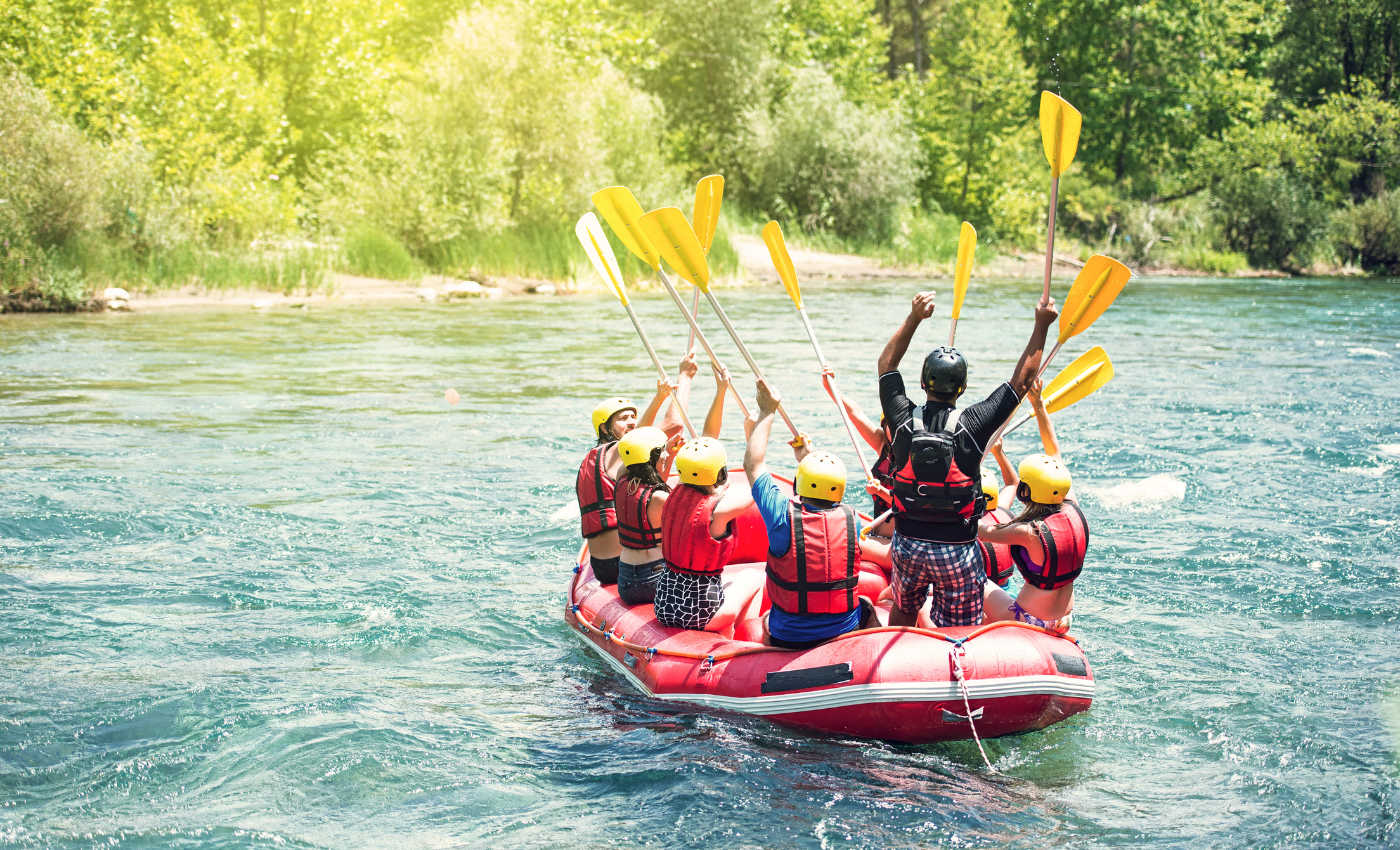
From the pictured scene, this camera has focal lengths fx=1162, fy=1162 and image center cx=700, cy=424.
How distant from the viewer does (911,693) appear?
4465 mm

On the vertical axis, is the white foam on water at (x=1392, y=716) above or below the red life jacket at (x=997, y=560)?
below

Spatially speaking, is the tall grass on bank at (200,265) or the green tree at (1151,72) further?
the green tree at (1151,72)

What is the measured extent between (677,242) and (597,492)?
1371 mm

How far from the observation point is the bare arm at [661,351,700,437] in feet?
19.2

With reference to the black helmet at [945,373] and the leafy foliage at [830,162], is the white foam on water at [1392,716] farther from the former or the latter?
the leafy foliage at [830,162]

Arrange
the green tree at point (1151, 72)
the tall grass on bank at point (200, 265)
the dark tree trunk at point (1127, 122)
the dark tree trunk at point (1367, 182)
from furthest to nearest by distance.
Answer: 1. the dark tree trunk at point (1127, 122)
2. the green tree at point (1151, 72)
3. the dark tree trunk at point (1367, 182)
4. the tall grass on bank at point (200, 265)

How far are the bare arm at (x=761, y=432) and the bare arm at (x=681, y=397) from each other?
2.69ft

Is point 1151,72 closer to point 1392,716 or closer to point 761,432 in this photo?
point 1392,716

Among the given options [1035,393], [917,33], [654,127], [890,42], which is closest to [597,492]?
[1035,393]

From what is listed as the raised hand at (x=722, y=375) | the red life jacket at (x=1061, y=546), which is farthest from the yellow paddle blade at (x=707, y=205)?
the red life jacket at (x=1061, y=546)

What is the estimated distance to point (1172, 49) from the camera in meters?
34.9

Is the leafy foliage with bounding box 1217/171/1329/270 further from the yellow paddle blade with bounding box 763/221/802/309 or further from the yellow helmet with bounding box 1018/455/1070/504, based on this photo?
the yellow helmet with bounding box 1018/455/1070/504

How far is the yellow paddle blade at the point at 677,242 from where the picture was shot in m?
5.99

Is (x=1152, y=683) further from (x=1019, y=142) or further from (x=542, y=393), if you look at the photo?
(x=1019, y=142)
